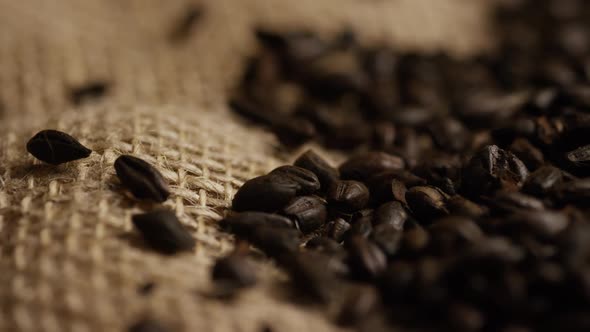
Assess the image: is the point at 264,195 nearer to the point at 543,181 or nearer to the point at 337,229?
the point at 337,229

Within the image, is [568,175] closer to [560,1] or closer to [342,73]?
[342,73]

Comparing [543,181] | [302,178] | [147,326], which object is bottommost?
[147,326]

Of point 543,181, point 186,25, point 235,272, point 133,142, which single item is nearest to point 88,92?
point 186,25

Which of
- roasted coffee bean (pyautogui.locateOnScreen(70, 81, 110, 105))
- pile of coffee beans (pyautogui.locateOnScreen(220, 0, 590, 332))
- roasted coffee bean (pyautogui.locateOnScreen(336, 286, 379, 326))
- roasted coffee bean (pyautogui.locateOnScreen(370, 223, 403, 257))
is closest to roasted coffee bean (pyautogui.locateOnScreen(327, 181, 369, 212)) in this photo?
pile of coffee beans (pyautogui.locateOnScreen(220, 0, 590, 332))

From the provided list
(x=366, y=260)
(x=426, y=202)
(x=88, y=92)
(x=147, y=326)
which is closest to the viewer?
(x=147, y=326)

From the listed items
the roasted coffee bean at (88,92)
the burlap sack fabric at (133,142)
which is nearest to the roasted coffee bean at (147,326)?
the burlap sack fabric at (133,142)

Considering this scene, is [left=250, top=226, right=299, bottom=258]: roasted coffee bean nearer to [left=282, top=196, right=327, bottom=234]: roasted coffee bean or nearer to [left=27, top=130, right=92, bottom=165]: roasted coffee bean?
[left=282, top=196, right=327, bottom=234]: roasted coffee bean

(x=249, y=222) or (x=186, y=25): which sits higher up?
(x=186, y=25)
